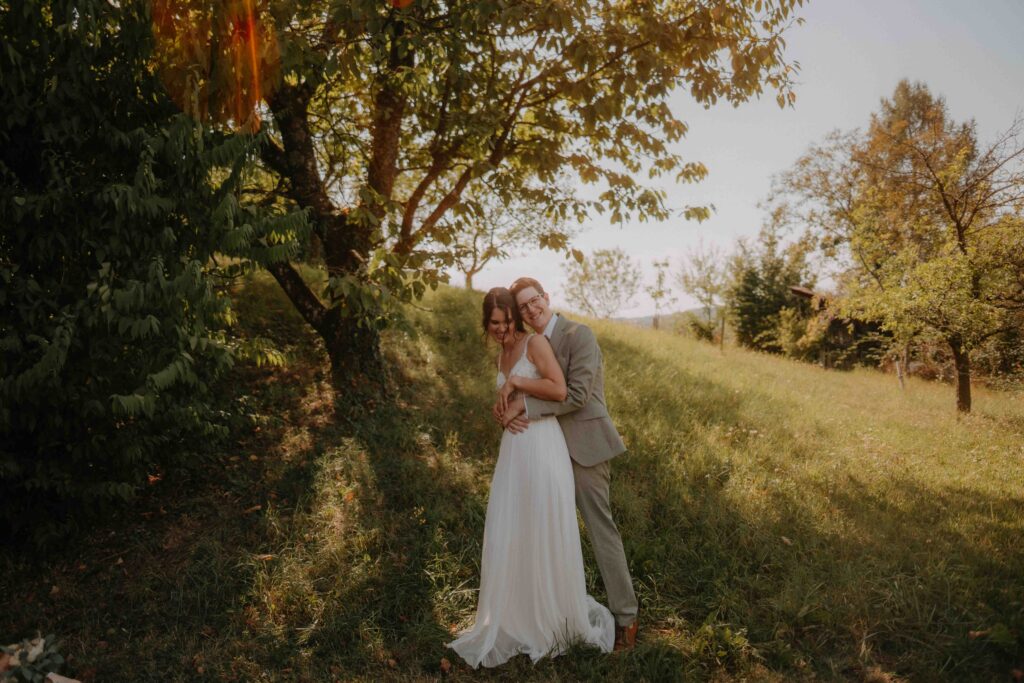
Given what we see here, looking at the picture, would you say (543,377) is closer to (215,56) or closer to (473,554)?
(473,554)

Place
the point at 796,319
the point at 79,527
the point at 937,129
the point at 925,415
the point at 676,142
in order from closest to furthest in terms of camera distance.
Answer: the point at 79,527 < the point at 676,142 < the point at 925,415 < the point at 937,129 < the point at 796,319

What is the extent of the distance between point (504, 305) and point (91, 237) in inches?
147

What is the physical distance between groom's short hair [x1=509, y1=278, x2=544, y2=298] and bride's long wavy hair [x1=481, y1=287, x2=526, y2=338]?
0.05 metres

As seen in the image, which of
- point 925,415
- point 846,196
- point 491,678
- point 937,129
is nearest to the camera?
point 491,678

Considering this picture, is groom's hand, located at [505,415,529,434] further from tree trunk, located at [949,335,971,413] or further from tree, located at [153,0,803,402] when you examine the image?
tree trunk, located at [949,335,971,413]

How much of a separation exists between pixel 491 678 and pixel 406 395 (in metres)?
5.43

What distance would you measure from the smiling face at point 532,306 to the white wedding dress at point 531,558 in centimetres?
32

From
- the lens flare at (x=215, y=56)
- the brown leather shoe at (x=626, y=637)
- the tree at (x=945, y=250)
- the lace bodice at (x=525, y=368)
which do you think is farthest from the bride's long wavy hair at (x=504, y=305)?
the tree at (x=945, y=250)

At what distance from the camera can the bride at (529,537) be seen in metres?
4.18

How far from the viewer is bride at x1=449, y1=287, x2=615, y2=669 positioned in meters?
4.18

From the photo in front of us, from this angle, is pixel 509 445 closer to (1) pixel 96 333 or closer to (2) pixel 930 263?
(1) pixel 96 333

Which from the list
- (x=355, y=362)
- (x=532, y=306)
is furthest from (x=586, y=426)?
(x=355, y=362)

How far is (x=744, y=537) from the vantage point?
591 cm

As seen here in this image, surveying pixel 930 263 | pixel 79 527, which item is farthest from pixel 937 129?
pixel 79 527
